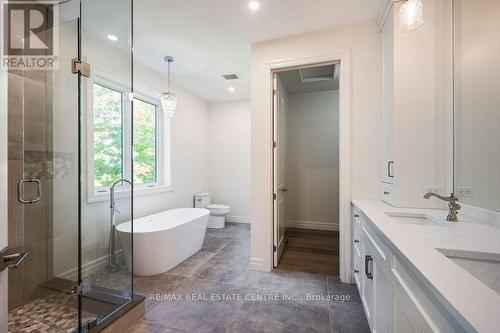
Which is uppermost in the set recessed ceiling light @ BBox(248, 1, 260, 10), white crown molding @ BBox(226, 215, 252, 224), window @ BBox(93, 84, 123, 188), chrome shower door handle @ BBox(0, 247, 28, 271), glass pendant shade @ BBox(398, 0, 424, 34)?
recessed ceiling light @ BBox(248, 1, 260, 10)

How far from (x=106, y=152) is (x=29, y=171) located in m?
0.56

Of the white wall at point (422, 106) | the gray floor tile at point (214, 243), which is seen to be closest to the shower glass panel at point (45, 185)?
the gray floor tile at point (214, 243)

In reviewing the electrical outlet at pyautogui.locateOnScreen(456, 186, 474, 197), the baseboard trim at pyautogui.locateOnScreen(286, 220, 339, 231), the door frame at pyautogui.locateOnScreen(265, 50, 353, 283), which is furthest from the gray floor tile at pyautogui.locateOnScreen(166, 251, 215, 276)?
the electrical outlet at pyautogui.locateOnScreen(456, 186, 474, 197)

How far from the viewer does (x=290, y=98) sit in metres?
4.38

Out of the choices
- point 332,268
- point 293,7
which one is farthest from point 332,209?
point 293,7

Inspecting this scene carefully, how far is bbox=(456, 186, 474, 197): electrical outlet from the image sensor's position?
4.88 feet

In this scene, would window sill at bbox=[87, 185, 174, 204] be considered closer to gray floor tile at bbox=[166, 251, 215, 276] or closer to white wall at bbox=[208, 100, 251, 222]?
gray floor tile at bbox=[166, 251, 215, 276]

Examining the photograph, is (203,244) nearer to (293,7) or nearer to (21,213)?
(21,213)

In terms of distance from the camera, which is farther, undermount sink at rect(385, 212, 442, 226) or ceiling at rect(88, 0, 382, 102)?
ceiling at rect(88, 0, 382, 102)

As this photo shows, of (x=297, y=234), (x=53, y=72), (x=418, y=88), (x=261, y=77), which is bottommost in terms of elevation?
(x=297, y=234)

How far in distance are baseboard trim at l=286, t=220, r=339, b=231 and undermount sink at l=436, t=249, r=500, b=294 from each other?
11.0ft

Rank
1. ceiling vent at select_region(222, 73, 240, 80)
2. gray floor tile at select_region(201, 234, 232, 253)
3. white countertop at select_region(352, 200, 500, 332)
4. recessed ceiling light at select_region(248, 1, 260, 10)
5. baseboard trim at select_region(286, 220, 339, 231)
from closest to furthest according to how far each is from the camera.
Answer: white countertop at select_region(352, 200, 500, 332) → recessed ceiling light at select_region(248, 1, 260, 10) → gray floor tile at select_region(201, 234, 232, 253) → ceiling vent at select_region(222, 73, 240, 80) → baseboard trim at select_region(286, 220, 339, 231)

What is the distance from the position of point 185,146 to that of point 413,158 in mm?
3544

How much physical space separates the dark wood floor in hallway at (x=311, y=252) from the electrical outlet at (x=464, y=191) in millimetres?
1435
